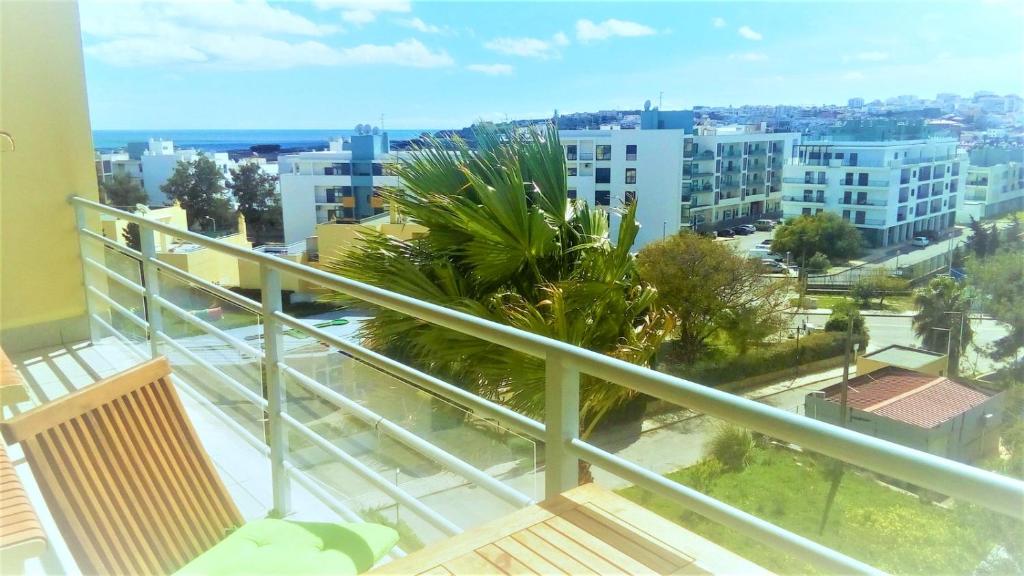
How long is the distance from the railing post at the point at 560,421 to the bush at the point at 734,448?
0.39m

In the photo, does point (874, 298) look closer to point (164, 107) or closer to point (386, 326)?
point (386, 326)

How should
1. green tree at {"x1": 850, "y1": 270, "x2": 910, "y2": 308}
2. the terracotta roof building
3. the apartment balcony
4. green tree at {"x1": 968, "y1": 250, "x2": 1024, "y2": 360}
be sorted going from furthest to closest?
the apartment balcony
green tree at {"x1": 850, "y1": 270, "x2": 910, "y2": 308}
green tree at {"x1": 968, "y1": 250, "x2": 1024, "y2": 360}
the terracotta roof building

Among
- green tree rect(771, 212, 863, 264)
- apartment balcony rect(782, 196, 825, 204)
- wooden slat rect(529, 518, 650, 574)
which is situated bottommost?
green tree rect(771, 212, 863, 264)

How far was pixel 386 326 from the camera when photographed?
16.0 feet

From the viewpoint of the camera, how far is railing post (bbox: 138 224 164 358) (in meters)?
3.02

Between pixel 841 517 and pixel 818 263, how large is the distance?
1022 cm

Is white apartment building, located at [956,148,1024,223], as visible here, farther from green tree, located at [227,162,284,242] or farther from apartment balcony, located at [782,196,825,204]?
green tree, located at [227,162,284,242]

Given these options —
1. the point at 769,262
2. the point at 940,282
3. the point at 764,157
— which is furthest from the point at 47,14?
the point at 764,157

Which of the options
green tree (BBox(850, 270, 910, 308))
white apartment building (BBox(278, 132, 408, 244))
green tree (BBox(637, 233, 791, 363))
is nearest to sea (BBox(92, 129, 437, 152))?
white apartment building (BBox(278, 132, 408, 244))

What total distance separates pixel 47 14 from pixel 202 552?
3202 mm

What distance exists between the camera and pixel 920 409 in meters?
8.08

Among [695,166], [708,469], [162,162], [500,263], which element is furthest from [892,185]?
[162,162]

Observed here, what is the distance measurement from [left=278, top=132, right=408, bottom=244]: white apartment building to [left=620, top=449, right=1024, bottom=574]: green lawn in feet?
25.7

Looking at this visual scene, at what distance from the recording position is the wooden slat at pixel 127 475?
4.68ft
